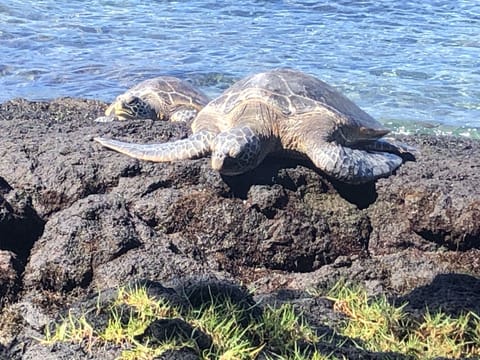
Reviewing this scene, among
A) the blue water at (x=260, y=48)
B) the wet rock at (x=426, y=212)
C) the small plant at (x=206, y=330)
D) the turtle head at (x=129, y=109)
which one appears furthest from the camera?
the blue water at (x=260, y=48)

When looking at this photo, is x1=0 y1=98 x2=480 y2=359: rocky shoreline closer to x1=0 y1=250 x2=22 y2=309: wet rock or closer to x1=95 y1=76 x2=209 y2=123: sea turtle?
x1=0 y1=250 x2=22 y2=309: wet rock

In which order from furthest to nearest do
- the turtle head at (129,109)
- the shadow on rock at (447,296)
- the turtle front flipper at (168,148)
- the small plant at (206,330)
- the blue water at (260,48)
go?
the blue water at (260,48) < the turtle head at (129,109) < the turtle front flipper at (168,148) < the shadow on rock at (447,296) < the small plant at (206,330)

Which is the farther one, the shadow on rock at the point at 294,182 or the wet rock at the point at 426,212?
the shadow on rock at the point at 294,182

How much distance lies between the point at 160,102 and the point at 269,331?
5.55 m

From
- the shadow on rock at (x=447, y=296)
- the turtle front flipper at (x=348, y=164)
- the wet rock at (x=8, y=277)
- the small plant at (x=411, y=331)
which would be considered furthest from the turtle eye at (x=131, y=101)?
the small plant at (x=411, y=331)

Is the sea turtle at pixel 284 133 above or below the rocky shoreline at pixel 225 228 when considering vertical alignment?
above

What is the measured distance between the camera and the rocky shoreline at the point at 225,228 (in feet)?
13.5

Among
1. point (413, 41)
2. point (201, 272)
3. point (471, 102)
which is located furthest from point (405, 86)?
point (201, 272)

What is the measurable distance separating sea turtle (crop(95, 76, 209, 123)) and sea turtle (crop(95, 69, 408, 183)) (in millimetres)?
2442

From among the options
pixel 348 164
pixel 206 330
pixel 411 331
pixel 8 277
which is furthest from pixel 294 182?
pixel 8 277

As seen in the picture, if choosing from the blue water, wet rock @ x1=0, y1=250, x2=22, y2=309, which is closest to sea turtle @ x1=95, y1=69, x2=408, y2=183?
wet rock @ x1=0, y1=250, x2=22, y2=309

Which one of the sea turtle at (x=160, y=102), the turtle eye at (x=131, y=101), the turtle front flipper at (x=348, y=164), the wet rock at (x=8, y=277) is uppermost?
the turtle front flipper at (x=348, y=164)

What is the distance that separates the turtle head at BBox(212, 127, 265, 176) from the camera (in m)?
4.73

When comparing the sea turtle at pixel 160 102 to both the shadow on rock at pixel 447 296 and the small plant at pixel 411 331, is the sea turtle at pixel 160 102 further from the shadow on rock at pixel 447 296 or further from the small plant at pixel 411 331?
the small plant at pixel 411 331
